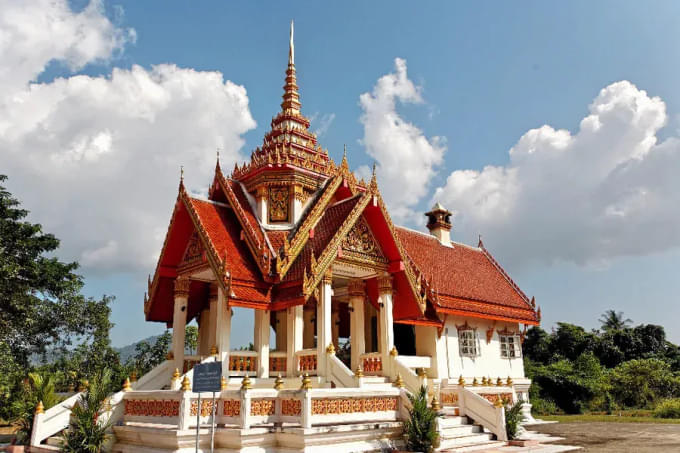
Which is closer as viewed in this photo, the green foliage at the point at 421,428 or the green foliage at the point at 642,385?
the green foliage at the point at 421,428

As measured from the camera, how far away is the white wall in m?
18.1

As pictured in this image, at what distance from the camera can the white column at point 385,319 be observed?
45.2 ft

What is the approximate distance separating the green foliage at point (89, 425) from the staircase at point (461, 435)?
5971mm

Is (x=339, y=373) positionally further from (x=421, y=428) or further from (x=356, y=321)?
(x=356, y=321)

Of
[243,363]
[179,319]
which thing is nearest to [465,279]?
[243,363]

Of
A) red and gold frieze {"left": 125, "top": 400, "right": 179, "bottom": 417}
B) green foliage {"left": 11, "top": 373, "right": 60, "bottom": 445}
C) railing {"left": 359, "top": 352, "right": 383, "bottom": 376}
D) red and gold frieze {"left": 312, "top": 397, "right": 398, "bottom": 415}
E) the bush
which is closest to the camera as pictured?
red and gold frieze {"left": 312, "top": 397, "right": 398, "bottom": 415}

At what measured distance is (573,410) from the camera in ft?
81.7

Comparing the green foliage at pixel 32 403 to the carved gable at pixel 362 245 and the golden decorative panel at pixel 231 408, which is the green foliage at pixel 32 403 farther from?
the carved gable at pixel 362 245

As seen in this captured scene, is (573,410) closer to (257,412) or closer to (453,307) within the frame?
(453,307)

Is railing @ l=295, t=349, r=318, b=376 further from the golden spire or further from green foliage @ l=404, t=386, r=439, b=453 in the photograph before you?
the golden spire

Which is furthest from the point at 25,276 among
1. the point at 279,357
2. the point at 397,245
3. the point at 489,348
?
the point at 489,348

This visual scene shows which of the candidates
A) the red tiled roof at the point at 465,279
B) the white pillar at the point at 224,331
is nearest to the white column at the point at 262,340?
the white pillar at the point at 224,331

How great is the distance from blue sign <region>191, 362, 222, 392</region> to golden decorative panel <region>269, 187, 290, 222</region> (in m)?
7.85

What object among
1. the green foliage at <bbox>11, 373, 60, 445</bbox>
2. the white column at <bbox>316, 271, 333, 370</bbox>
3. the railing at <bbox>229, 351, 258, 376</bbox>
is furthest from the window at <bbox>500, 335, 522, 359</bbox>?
the green foliage at <bbox>11, 373, 60, 445</bbox>
